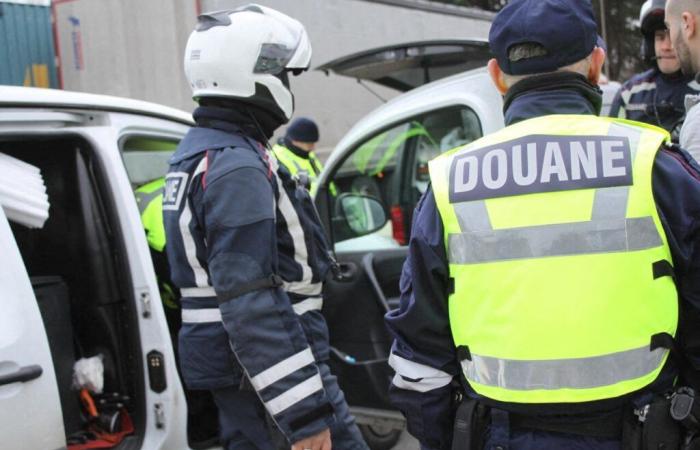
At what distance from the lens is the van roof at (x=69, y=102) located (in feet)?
8.09

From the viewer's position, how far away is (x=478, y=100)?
3.15 m

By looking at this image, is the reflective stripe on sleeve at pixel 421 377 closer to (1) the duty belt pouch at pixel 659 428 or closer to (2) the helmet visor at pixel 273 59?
(1) the duty belt pouch at pixel 659 428

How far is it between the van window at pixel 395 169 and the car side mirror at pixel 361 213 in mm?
34

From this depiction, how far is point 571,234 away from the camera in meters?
1.60

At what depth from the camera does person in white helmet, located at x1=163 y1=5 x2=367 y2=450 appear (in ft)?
6.93

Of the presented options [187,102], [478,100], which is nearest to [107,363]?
[478,100]

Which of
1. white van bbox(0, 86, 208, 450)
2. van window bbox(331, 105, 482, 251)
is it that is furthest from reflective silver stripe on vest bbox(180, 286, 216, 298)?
van window bbox(331, 105, 482, 251)

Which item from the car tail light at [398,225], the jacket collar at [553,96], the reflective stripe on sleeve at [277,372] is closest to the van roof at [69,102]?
the reflective stripe on sleeve at [277,372]

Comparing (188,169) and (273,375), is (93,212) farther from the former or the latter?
(273,375)

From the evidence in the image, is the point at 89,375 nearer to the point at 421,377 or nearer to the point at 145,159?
the point at 145,159

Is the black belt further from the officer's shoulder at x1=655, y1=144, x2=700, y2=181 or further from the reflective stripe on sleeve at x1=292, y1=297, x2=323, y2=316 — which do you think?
the reflective stripe on sleeve at x1=292, y1=297, x2=323, y2=316

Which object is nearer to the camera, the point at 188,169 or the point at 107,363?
the point at 188,169

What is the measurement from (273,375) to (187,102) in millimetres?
6609

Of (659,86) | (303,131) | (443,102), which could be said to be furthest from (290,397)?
(303,131)
